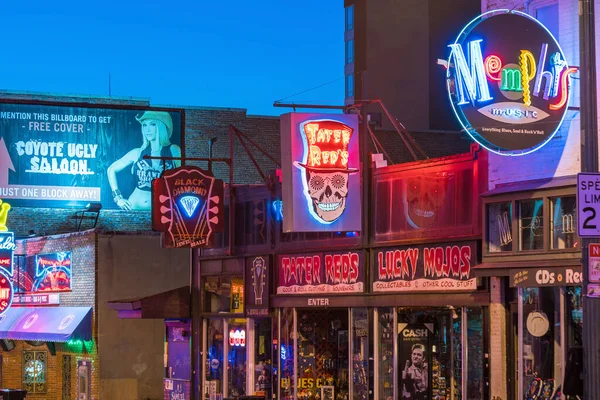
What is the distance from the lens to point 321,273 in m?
25.4

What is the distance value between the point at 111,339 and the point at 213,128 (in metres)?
13.9

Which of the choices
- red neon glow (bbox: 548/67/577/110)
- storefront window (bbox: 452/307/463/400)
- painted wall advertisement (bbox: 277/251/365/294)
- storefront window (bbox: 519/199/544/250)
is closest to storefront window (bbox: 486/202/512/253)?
storefront window (bbox: 519/199/544/250)

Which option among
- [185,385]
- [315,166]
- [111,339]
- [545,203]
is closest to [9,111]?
[111,339]

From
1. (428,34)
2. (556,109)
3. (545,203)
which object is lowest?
(545,203)

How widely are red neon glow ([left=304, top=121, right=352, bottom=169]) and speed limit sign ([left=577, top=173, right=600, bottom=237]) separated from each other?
9.53 m

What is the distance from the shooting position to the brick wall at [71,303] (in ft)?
110

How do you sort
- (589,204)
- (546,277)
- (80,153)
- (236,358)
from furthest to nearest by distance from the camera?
(80,153)
(236,358)
(546,277)
(589,204)

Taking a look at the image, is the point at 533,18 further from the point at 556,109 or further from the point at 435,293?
the point at 435,293

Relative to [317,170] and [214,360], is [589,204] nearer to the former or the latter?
[317,170]

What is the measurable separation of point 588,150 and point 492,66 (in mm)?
4082

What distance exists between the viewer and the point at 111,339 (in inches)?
1309

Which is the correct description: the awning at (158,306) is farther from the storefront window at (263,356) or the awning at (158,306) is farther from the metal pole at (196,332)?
the storefront window at (263,356)

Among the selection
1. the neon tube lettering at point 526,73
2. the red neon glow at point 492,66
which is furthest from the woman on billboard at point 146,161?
the neon tube lettering at point 526,73

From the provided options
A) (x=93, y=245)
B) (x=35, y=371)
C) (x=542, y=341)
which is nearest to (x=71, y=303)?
(x=93, y=245)
